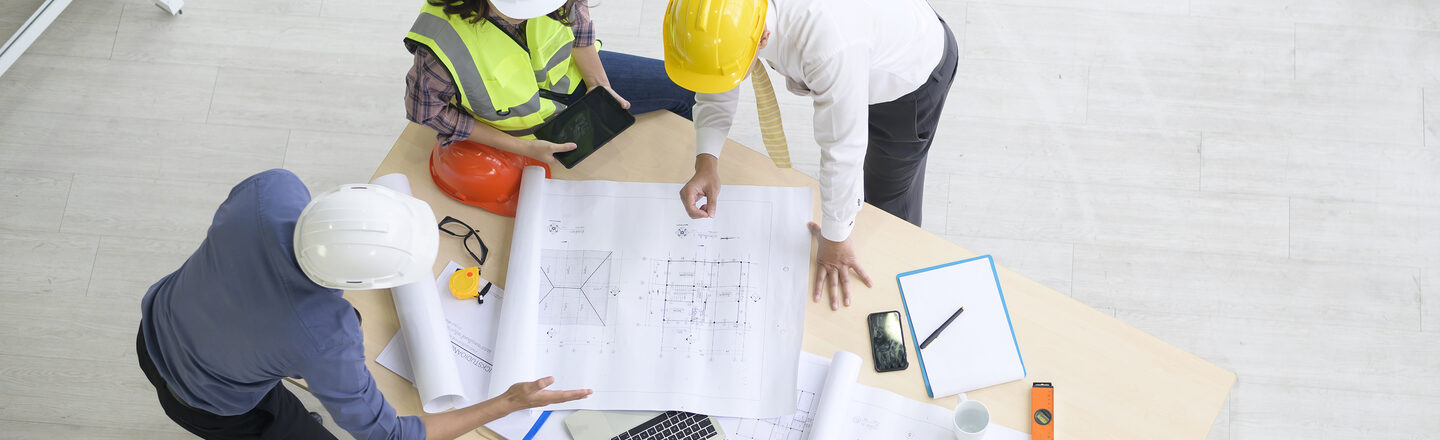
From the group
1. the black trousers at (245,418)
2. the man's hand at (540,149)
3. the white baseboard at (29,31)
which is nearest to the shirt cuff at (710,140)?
the man's hand at (540,149)

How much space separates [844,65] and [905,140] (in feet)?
1.84

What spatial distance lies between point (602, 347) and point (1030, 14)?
1966 millimetres

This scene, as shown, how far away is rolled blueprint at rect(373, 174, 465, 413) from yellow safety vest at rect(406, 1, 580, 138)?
348 mm

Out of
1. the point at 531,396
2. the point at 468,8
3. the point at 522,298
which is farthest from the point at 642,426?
the point at 468,8

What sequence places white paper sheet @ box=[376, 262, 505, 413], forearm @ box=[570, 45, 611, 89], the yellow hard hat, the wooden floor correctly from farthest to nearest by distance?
the wooden floor < forearm @ box=[570, 45, 611, 89] < white paper sheet @ box=[376, 262, 505, 413] < the yellow hard hat

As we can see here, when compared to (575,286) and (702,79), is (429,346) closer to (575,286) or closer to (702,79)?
(575,286)

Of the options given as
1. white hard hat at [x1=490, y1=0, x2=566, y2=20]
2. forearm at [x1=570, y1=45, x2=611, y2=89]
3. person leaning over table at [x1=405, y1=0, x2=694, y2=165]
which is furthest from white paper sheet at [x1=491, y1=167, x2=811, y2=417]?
white hard hat at [x1=490, y1=0, x2=566, y2=20]

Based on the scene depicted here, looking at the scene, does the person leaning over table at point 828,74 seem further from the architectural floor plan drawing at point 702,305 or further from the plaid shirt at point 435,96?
the plaid shirt at point 435,96

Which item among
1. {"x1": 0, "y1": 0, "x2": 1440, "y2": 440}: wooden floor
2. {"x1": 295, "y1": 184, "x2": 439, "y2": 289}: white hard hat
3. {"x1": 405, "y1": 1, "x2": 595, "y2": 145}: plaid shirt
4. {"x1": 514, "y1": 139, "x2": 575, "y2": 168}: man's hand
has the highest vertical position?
{"x1": 295, "y1": 184, "x2": 439, "y2": 289}: white hard hat

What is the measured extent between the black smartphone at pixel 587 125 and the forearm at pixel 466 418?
496 millimetres

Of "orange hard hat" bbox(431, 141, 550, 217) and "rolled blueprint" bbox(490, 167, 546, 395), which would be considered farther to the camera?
"orange hard hat" bbox(431, 141, 550, 217)

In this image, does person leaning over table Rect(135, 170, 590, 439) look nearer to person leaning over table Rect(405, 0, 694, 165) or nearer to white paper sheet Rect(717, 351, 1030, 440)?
person leaning over table Rect(405, 0, 694, 165)

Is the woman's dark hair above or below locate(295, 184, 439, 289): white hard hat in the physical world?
above

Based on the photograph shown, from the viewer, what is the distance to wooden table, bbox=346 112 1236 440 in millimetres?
1646
